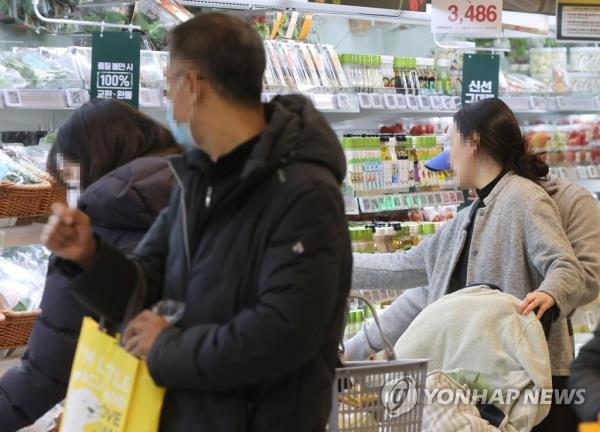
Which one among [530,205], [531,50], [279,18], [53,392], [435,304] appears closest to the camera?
[53,392]

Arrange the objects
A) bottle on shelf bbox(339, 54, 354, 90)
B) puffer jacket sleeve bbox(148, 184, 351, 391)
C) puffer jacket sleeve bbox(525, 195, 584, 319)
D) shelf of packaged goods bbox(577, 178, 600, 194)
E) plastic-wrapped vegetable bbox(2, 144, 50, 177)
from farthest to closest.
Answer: shelf of packaged goods bbox(577, 178, 600, 194)
bottle on shelf bbox(339, 54, 354, 90)
plastic-wrapped vegetable bbox(2, 144, 50, 177)
puffer jacket sleeve bbox(525, 195, 584, 319)
puffer jacket sleeve bbox(148, 184, 351, 391)

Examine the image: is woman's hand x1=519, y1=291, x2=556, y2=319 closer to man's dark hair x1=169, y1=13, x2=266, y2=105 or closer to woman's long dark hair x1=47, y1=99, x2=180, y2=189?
woman's long dark hair x1=47, y1=99, x2=180, y2=189

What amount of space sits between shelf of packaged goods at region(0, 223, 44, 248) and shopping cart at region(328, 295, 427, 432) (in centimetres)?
145

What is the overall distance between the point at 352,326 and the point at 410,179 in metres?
1.13

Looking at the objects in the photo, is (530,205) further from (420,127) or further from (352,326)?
(420,127)

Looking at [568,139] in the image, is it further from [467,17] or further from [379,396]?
[379,396]

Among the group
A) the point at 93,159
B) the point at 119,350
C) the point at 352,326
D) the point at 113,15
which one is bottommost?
Answer: the point at 352,326

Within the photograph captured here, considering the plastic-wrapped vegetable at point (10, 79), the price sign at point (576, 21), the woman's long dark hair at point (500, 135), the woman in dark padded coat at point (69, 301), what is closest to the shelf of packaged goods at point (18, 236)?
the plastic-wrapped vegetable at point (10, 79)

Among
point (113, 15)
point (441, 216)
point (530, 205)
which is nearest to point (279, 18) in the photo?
point (113, 15)

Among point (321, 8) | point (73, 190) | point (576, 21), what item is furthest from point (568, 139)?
point (73, 190)

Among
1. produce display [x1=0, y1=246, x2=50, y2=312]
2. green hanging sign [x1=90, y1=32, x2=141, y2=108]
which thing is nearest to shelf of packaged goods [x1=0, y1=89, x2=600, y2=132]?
green hanging sign [x1=90, y1=32, x2=141, y2=108]

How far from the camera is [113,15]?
439 cm

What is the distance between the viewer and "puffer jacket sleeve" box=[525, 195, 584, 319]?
3248mm

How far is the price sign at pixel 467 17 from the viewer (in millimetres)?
5359
